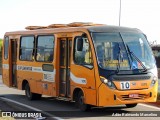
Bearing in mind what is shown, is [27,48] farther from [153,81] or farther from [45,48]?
[153,81]

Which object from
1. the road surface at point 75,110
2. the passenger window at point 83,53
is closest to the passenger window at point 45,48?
the road surface at point 75,110

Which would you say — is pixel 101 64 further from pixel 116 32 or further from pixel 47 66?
pixel 47 66

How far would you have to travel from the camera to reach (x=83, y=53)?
14453 mm

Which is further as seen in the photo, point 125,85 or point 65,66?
point 65,66

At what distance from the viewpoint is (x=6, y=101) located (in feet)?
58.9

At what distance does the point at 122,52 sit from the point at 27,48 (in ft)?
20.2

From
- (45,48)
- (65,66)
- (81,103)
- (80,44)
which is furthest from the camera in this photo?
(45,48)

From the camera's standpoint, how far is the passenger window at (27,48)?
61.0ft

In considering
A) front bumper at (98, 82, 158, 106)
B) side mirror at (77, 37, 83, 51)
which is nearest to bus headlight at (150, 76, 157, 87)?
front bumper at (98, 82, 158, 106)

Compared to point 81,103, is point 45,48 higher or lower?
higher

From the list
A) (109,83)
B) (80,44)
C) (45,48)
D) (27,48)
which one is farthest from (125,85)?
(27,48)

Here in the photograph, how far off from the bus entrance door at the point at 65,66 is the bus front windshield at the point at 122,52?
177 cm

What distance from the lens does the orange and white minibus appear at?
529 inches

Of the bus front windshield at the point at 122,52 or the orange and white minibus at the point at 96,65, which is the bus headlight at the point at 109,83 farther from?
the bus front windshield at the point at 122,52
